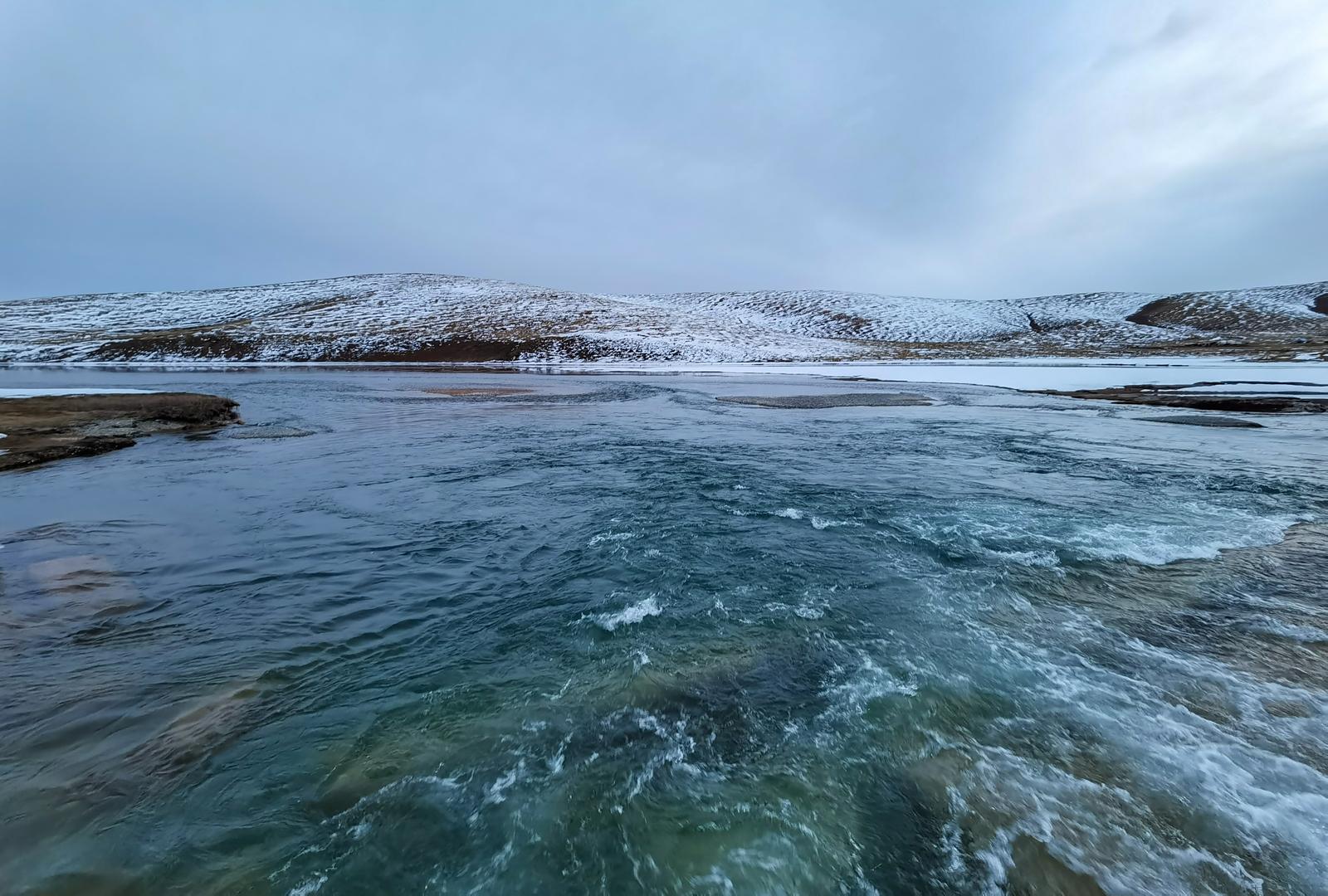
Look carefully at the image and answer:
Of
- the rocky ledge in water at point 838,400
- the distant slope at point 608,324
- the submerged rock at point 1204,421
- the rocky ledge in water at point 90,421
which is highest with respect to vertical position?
the distant slope at point 608,324

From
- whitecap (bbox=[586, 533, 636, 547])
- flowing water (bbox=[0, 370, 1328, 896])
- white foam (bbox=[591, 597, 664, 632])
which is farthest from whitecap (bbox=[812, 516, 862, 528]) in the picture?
white foam (bbox=[591, 597, 664, 632])

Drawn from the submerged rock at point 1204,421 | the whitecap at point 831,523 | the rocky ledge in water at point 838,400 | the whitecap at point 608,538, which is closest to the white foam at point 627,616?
the whitecap at point 608,538

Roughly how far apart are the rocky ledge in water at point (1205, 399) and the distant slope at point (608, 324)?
27249 mm

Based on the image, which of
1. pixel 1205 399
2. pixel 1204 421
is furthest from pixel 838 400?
pixel 1205 399

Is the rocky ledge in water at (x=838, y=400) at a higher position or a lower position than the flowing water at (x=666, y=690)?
lower

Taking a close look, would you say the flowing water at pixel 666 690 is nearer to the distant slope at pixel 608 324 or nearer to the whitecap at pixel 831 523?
the whitecap at pixel 831 523

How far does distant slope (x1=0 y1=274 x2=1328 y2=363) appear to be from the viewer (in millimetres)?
67938

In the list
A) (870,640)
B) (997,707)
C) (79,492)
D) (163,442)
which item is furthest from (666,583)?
(163,442)

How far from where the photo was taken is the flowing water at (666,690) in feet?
11.3

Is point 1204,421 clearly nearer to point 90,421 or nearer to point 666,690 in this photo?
point 666,690

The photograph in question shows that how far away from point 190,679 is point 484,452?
10168 mm

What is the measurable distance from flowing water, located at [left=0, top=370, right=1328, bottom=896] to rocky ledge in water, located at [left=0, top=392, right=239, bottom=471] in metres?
3.62

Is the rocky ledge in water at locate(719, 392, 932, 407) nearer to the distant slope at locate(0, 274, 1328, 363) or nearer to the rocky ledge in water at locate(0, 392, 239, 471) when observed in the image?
the rocky ledge in water at locate(0, 392, 239, 471)

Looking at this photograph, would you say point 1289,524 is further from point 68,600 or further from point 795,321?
point 795,321
